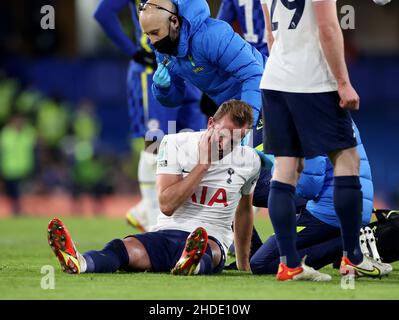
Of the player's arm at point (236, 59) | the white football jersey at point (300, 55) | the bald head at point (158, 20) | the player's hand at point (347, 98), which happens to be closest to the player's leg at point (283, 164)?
the white football jersey at point (300, 55)

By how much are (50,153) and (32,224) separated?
6628 mm

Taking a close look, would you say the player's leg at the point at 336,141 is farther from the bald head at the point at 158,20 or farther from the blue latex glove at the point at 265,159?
the bald head at the point at 158,20

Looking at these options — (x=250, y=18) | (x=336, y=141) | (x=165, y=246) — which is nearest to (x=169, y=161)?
(x=165, y=246)

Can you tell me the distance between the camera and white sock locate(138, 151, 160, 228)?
391 inches

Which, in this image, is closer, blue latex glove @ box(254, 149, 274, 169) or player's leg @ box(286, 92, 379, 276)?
player's leg @ box(286, 92, 379, 276)

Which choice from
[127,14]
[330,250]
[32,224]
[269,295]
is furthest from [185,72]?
[127,14]

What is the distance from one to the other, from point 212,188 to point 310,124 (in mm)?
1068

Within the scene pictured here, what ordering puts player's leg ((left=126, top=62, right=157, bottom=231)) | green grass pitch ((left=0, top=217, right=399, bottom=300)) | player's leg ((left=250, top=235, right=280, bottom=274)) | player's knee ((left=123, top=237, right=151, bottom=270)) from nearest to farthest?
green grass pitch ((left=0, top=217, right=399, bottom=300))
player's knee ((left=123, top=237, right=151, bottom=270))
player's leg ((left=250, top=235, right=280, bottom=274))
player's leg ((left=126, top=62, right=157, bottom=231))

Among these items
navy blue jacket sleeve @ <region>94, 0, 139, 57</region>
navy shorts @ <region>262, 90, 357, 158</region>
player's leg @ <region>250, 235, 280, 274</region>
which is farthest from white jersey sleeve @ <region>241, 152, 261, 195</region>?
navy blue jacket sleeve @ <region>94, 0, 139, 57</region>

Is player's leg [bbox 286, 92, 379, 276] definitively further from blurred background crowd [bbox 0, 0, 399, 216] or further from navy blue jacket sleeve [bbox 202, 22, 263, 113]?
blurred background crowd [bbox 0, 0, 399, 216]

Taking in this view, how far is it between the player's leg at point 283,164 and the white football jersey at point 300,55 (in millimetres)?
111
